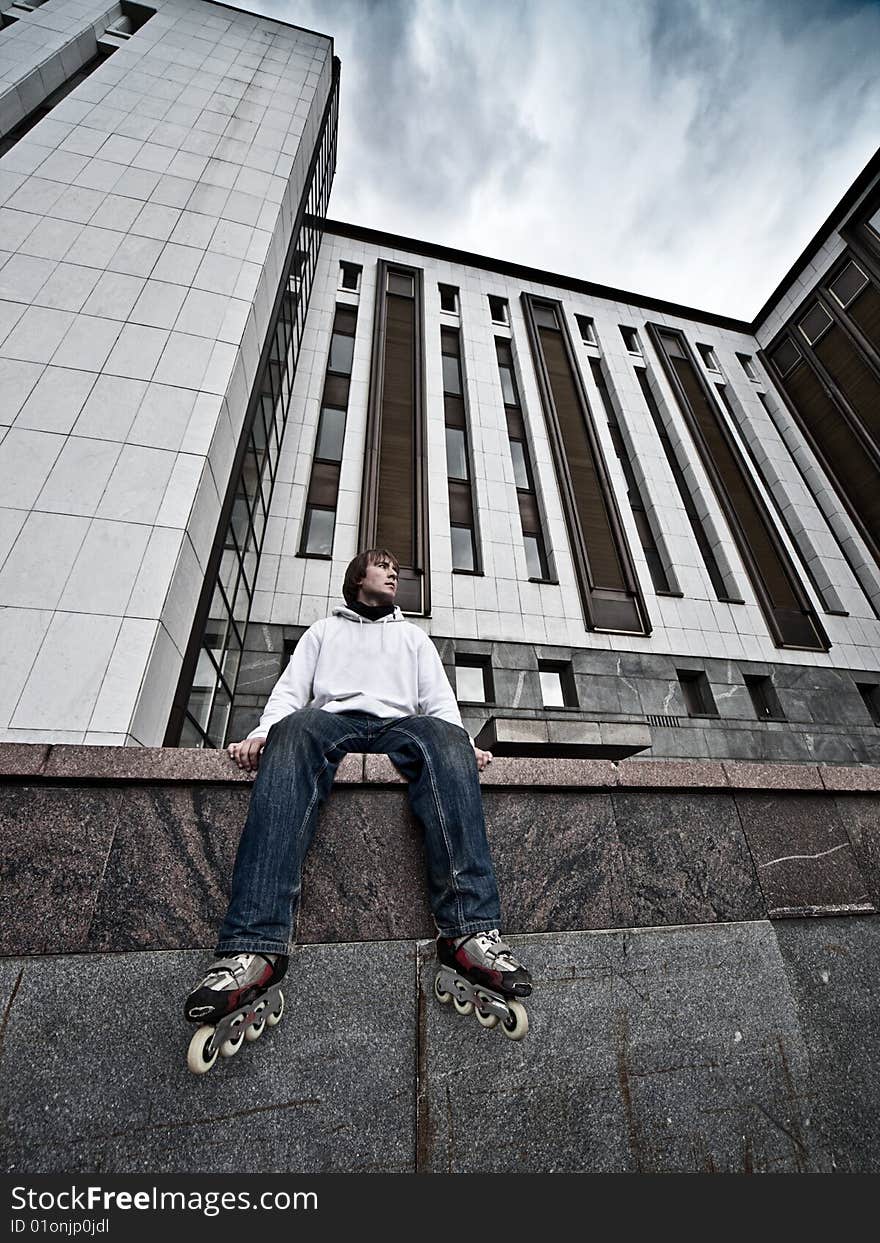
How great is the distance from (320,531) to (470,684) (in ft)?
19.8

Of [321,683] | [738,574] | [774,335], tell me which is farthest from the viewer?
[774,335]

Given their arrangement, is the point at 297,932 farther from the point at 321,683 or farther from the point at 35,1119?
the point at 321,683

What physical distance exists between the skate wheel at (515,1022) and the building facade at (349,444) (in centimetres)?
445

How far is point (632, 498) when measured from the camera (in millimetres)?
17719

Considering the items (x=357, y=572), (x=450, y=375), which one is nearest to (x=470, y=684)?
(x=357, y=572)

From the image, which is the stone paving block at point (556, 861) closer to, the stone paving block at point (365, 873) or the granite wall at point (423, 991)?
the granite wall at point (423, 991)

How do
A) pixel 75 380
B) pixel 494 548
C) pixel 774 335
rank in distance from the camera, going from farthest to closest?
pixel 774 335 < pixel 494 548 < pixel 75 380

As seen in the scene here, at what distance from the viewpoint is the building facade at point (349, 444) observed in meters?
6.20

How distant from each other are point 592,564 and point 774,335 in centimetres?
1811

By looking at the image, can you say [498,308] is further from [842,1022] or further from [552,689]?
[842,1022]

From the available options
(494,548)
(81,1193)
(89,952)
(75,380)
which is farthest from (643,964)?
(494,548)

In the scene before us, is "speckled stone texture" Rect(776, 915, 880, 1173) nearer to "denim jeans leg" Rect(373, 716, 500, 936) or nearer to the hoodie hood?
"denim jeans leg" Rect(373, 716, 500, 936)

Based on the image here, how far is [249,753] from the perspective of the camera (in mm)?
2930

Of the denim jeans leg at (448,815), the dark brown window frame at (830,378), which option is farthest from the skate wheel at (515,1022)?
the dark brown window frame at (830,378)
